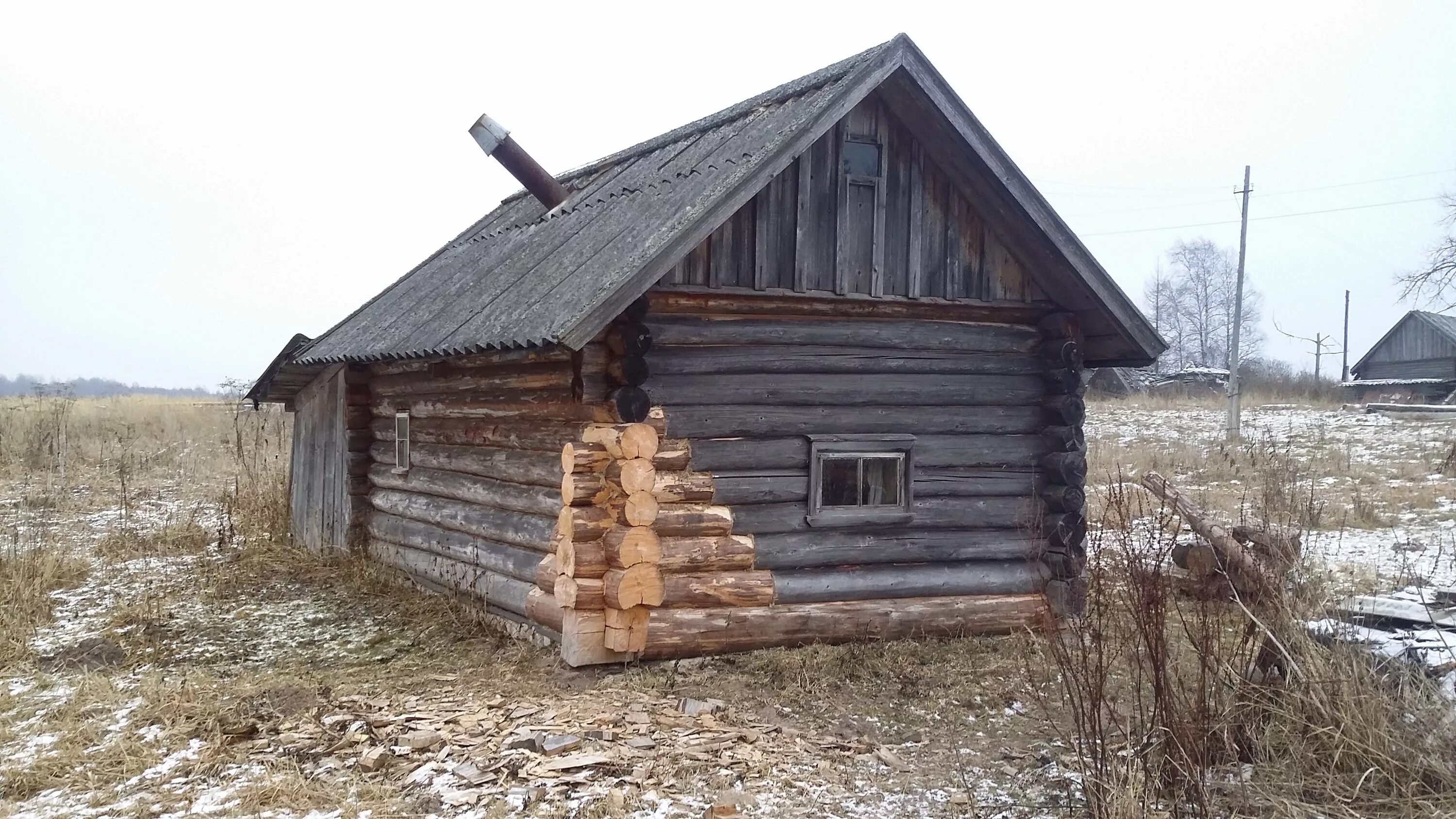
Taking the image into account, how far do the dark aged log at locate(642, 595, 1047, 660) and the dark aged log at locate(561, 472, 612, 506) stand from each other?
96 cm

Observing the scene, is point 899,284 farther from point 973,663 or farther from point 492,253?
point 492,253

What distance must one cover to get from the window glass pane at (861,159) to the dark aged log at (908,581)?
3235 millimetres

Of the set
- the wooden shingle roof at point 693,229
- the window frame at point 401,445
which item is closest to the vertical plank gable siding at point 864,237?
the wooden shingle roof at point 693,229

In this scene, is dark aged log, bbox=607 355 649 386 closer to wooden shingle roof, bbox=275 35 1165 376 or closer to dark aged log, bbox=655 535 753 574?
wooden shingle roof, bbox=275 35 1165 376

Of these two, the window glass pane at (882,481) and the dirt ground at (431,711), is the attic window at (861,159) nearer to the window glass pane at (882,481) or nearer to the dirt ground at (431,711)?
the window glass pane at (882,481)

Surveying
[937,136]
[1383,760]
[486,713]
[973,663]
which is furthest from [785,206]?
[1383,760]

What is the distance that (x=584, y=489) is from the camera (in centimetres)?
803

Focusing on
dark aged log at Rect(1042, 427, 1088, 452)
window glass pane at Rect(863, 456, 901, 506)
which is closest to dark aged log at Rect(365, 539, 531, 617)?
window glass pane at Rect(863, 456, 901, 506)

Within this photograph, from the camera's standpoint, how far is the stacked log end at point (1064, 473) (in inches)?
373

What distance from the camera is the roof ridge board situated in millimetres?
8742

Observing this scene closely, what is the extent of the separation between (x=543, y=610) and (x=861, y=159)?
4443 millimetres

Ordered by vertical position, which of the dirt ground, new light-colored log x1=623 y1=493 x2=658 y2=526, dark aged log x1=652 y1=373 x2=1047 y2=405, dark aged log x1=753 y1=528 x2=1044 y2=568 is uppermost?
dark aged log x1=652 y1=373 x2=1047 y2=405

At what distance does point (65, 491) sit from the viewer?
16953 mm

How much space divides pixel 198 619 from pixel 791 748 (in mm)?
6522
